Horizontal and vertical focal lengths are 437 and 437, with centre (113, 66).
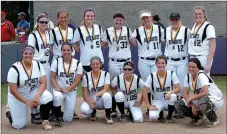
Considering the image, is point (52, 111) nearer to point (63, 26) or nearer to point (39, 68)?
point (39, 68)

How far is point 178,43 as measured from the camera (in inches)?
282

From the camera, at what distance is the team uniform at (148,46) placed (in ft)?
23.9

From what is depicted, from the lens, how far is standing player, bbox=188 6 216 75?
6934 mm

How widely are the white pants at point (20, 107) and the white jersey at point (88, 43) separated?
3.45 feet

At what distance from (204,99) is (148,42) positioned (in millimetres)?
1452

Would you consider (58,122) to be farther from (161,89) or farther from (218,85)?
(218,85)

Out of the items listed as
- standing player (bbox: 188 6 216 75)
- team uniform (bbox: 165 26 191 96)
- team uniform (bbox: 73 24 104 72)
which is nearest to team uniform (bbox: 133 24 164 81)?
team uniform (bbox: 165 26 191 96)

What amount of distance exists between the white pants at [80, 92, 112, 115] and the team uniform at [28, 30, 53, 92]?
798 mm

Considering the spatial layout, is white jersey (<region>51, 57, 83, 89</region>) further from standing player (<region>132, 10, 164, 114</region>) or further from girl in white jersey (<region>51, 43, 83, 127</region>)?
standing player (<region>132, 10, 164, 114</region>)

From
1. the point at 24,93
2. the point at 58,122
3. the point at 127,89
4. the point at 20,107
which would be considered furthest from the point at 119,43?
the point at 20,107

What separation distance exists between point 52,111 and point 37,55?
951 millimetres

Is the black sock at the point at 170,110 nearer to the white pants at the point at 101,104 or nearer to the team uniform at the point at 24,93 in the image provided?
the white pants at the point at 101,104

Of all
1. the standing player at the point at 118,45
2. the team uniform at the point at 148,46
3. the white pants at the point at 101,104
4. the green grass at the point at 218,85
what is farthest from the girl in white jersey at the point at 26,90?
the green grass at the point at 218,85

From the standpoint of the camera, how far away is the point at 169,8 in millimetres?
13578
